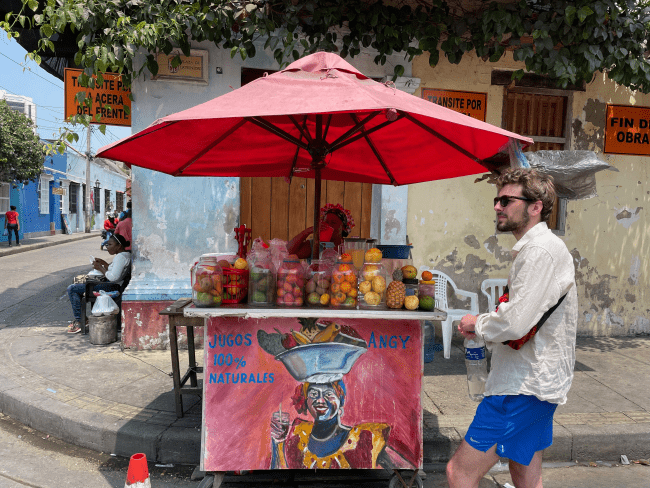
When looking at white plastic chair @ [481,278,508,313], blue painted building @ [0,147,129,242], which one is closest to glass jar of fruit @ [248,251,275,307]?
white plastic chair @ [481,278,508,313]

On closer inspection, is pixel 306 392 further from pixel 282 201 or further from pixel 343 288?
pixel 282 201

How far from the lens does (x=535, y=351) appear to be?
2.07 meters

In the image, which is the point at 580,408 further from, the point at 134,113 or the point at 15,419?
the point at 134,113

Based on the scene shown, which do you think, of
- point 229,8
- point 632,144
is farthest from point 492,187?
point 229,8

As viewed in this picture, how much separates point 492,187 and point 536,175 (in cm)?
412

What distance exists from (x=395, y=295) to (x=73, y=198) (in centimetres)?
3214

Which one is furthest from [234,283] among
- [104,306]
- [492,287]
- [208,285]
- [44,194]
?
[44,194]

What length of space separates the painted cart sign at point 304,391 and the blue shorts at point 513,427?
80 cm

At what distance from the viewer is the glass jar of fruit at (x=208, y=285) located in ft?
8.91

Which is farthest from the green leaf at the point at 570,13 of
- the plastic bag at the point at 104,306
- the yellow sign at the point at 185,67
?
the plastic bag at the point at 104,306

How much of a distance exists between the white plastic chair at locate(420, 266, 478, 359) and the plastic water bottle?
6.48 ft

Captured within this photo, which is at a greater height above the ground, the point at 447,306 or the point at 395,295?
the point at 395,295

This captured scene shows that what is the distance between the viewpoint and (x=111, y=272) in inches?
223

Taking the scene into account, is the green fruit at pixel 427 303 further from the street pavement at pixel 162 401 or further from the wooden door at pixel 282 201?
the wooden door at pixel 282 201
